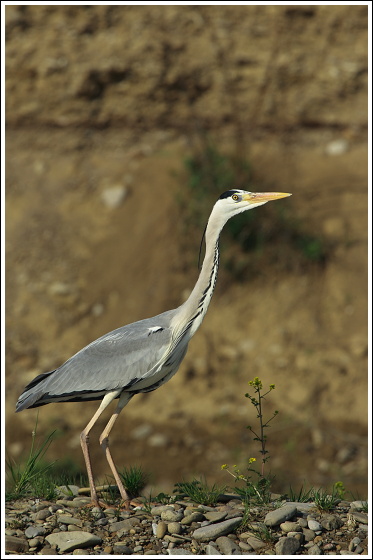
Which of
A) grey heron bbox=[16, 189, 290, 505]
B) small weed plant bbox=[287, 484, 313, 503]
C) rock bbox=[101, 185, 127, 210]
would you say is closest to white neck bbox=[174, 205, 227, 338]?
grey heron bbox=[16, 189, 290, 505]

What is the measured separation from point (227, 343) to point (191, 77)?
160 inches

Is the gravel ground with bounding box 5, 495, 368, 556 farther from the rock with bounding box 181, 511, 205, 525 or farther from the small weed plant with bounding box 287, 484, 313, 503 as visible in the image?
the small weed plant with bounding box 287, 484, 313, 503

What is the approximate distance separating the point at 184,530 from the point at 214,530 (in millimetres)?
217

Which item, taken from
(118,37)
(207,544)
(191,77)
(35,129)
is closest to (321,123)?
(191,77)

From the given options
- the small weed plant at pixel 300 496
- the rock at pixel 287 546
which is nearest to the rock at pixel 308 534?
the rock at pixel 287 546

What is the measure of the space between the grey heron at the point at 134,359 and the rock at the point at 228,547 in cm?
98

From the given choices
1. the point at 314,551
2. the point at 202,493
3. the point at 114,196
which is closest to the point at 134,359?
the point at 202,493

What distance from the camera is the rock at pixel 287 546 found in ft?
15.7

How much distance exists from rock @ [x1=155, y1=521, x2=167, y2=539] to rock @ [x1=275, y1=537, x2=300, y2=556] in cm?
69

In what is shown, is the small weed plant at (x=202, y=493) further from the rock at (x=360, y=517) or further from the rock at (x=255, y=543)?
the rock at (x=360, y=517)

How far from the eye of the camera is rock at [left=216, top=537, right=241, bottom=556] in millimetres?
4793

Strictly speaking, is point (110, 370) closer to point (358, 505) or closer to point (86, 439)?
point (86, 439)

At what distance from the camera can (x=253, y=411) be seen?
418 inches

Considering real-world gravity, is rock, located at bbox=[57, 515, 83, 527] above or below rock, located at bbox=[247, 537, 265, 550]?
above
